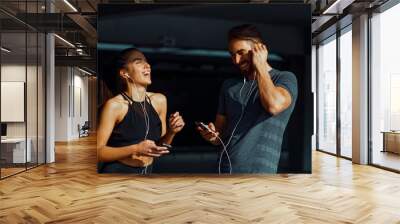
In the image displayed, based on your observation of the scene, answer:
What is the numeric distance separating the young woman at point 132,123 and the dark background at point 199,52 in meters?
0.14

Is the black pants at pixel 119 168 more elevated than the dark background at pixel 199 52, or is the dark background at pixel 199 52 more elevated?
the dark background at pixel 199 52

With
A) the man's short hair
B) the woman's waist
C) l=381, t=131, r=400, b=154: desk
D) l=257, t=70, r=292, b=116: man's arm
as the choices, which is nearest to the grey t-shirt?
l=257, t=70, r=292, b=116: man's arm

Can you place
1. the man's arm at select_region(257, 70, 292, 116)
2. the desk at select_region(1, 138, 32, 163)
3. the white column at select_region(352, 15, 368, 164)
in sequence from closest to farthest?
the man's arm at select_region(257, 70, 292, 116) → the desk at select_region(1, 138, 32, 163) → the white column at select_region(352, 15, 368, 164)

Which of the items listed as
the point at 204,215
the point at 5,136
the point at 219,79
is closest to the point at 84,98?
the point at 5,136

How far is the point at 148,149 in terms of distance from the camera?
21.8ft

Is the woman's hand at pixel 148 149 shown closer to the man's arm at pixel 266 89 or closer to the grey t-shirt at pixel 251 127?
the grey t-shirt at pixel 251 127

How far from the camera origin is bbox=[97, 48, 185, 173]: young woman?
6621 millimetres

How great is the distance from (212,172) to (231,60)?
75.9 inches

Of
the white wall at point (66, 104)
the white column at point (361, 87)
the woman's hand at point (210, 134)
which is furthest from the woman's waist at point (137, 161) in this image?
the white wall at point (66, 104)

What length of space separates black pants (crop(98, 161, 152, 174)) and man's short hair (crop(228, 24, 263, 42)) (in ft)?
8.72

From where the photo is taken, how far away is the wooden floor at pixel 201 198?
4.18m

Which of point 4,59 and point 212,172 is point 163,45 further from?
point 4,59

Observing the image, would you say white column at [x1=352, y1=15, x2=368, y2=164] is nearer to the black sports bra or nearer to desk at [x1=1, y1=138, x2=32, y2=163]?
the black sports bra

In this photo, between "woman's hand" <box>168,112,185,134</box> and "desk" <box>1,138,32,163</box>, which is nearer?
"woman's hand" <box>168,112,185,134</box>
